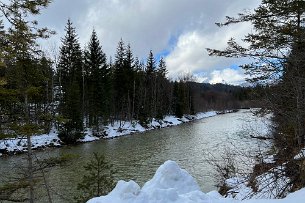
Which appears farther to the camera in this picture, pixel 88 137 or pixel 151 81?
pixel 151 81

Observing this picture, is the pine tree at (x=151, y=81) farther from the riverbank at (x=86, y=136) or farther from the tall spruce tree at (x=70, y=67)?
the tall spruce tree at (x=70, y=67)

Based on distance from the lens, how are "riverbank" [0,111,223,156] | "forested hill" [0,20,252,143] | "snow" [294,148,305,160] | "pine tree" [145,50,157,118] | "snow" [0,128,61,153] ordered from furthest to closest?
"pine tree" [145,50,157,118] → "forested hill" [0,20,252,143] → "riverbank" [0,111,223,156] → "snow" [0,128,61,153] → "snow" [294,148,305,160]

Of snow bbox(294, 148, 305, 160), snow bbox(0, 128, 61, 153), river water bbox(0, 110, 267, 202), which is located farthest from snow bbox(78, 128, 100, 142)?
snow bbox(294, 148, 305, 160)

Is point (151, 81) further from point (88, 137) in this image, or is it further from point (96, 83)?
point (88, 137)

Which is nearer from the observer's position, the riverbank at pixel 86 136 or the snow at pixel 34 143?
the snow at pixel 34 143


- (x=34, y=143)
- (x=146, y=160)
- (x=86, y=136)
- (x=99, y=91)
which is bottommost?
(x=146, y=160)

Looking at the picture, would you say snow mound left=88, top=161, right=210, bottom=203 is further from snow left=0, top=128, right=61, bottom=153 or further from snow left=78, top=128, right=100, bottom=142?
snow left=78, top=128, right=100, bottom=142

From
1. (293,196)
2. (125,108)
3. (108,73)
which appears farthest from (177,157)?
(125,108)

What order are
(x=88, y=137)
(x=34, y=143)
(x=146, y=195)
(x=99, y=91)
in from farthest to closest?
1. (x=99, y=91)
2. (x=88, y=137)
3. (x=34, y=143)
4. (x=146, y=195)

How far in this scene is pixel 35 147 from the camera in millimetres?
31203

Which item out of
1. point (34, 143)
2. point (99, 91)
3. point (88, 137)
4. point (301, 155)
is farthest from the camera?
point (99, 91)

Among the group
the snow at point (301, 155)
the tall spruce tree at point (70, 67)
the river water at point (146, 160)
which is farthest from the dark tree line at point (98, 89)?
the snow at point (301, 155)

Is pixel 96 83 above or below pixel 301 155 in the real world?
above

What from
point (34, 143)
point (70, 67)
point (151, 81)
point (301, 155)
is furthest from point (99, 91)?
point (301, 155)
